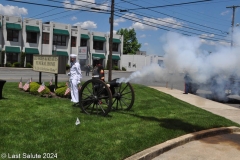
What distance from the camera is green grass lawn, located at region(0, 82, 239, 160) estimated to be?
15.9ft

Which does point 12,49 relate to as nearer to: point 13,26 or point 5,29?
point 5,29

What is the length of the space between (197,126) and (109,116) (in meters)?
2.36

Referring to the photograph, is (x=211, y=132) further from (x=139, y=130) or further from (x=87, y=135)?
(x=87, y=135)

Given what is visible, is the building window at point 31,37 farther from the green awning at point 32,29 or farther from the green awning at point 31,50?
the green awning at point 31,50

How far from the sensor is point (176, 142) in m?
6.09

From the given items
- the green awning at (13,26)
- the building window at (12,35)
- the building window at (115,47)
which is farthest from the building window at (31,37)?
the building window at (115,47)

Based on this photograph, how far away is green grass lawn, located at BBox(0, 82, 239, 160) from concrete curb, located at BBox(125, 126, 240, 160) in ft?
0.50

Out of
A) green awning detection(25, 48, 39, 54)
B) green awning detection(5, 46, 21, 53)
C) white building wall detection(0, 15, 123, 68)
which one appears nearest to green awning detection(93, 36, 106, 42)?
white building wall detection(0, 15, 123, 68)

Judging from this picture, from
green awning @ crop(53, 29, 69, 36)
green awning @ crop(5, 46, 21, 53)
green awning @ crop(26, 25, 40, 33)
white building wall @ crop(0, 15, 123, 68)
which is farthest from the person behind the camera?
green awning @ crop(53, 29, 69, 36)

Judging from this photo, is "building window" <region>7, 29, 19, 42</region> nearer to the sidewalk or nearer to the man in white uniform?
the man in white uniform

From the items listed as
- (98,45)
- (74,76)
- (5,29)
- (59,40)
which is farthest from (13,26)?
(74,76)

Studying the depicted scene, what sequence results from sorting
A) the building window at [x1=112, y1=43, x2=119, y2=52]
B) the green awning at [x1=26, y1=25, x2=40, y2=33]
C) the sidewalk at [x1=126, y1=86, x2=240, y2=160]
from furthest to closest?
the building window at [x1=112, y1=43, x2=119, y2=52] → the green awning at [x1=26, y1=25, x2=40, y2=33] → the sidewalk at [x1=126, y1=86, x2=240, y2=160]

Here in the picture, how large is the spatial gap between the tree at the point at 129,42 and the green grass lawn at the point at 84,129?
71.0 metres

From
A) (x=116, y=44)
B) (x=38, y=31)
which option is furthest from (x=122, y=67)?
(x=38, y=31)
